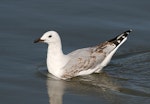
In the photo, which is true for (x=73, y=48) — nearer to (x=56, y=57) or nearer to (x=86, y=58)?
(x=86, y=58)

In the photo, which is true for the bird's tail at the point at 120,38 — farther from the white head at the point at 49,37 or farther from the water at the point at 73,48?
the white head at the point at 49,37

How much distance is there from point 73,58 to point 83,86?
74cm

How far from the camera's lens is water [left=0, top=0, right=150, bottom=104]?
9008 millimetres

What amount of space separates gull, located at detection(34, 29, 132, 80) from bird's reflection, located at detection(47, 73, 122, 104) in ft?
0.51

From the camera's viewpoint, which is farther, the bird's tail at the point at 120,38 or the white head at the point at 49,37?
the bird's tail at the point at 120,38

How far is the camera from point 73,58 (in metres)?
10.1

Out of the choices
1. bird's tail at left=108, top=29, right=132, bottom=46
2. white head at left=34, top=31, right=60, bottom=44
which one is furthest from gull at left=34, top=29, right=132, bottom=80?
bird's tail at left=108, top=29, right=132, bottom=46

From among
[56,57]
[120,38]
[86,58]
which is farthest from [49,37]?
[120,38]

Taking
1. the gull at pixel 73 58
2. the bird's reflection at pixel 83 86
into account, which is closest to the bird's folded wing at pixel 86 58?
the gull at pixel 73 58

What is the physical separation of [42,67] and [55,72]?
35 cm

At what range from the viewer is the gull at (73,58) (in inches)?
393

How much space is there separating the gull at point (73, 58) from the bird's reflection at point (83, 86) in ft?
0.51

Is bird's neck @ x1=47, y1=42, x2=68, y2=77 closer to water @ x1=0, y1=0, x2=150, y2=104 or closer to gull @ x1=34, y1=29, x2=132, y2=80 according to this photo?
gull @ x1=34, y1=29, x2=132, y2=80

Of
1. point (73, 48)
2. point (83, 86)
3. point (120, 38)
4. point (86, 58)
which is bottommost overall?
point (83, 86)
